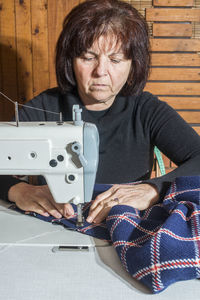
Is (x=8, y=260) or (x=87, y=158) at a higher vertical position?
(x=87, y=158)

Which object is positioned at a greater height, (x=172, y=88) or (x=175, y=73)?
(x=175, y=73)

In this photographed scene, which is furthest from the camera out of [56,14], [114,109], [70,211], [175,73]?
[175,73]

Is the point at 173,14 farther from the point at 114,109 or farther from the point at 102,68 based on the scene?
the point at 102,68

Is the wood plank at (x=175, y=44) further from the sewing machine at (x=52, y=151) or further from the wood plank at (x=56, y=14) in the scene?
the sewing machine at (x=52, y=151)

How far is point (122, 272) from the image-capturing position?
2.36 ft

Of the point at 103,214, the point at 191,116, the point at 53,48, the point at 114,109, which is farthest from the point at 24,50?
the point at 103,214

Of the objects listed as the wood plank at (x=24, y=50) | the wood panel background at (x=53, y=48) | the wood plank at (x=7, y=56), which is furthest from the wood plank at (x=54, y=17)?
the wood plank at (x=7, y=56)

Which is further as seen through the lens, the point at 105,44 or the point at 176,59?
the point at 176,59

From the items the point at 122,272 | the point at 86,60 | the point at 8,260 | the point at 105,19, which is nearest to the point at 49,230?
the point at 8,260

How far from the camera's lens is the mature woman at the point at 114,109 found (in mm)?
1041

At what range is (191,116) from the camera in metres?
2.71

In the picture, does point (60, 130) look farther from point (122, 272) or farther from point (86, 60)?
point (86, 60)

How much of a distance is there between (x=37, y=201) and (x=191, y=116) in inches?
78.4

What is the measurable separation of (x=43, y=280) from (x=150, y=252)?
234mm
